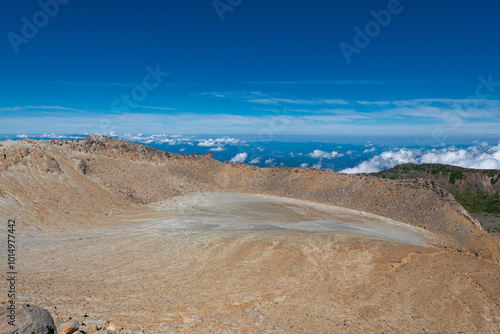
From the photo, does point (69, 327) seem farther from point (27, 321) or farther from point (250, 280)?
point (250, 280)

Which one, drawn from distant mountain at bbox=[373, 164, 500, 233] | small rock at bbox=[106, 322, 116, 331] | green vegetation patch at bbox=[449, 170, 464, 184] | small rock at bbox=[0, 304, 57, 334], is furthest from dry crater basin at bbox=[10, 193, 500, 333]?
green vegetation patch at bbox=[449, 170, 464, 184]

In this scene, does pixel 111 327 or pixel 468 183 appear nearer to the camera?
pixel 111 327

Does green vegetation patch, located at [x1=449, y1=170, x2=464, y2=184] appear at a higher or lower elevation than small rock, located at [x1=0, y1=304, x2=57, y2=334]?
lower

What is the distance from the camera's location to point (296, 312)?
14.7 meters

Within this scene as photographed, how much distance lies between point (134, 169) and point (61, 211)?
2270 centimetres

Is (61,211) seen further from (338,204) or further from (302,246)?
(338,204)

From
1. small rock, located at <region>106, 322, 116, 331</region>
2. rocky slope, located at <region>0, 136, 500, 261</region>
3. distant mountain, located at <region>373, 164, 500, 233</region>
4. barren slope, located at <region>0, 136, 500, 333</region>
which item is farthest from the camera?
distant mountain, located at <region>373, 164, 500, 233</region>

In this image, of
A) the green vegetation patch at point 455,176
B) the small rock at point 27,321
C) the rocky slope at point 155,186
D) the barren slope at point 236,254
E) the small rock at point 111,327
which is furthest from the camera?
the green vegetation patch at point 455,176

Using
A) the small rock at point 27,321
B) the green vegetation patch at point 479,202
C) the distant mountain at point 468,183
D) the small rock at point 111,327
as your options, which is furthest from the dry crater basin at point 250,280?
the distant mountain at point 468,183

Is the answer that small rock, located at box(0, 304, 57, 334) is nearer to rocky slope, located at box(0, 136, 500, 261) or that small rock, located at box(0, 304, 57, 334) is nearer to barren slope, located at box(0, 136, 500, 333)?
barren slope, located at box(0, 136, 500, 333)

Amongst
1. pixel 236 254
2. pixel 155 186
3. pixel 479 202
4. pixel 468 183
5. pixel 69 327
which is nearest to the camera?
pixel 69 327

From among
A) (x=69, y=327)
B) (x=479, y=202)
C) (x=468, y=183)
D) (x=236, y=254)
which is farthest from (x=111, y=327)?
(x=468, y=183)

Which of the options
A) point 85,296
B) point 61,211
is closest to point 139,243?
point 85,296

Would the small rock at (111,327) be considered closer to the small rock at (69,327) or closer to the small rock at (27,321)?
the small rock at (69,327)
